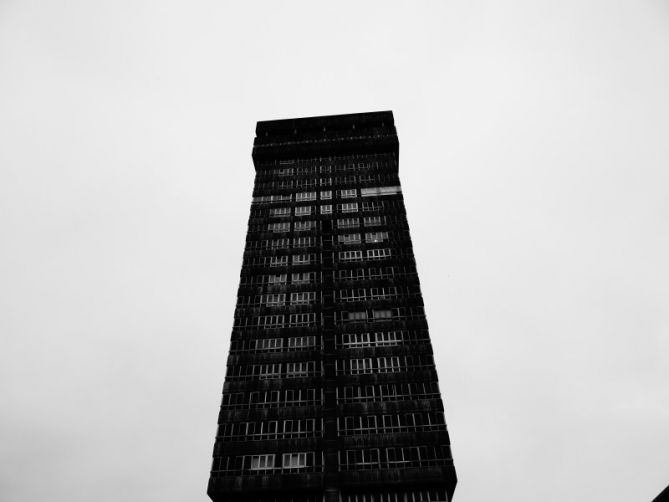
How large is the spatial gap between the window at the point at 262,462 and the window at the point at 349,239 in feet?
120

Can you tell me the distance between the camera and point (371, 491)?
53.0m

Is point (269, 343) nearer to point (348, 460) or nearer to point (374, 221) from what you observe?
point (348, 460)

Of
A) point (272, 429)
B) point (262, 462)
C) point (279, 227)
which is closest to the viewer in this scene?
point (262, 462)

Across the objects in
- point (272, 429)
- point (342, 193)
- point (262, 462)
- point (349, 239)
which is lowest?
point (262, 462)

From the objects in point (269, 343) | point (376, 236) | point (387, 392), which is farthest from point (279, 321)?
point (376, 236)

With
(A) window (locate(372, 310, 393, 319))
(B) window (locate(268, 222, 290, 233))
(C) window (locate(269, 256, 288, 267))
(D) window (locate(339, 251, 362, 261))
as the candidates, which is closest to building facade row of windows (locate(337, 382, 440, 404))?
(A) window (locate(372, 310, 393, 319))

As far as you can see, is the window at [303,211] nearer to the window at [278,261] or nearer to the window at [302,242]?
the window at [302,242]

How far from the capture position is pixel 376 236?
79.2 m

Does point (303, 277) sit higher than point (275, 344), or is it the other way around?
point (303, 277)

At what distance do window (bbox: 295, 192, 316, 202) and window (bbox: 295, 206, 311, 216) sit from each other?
2299 mm

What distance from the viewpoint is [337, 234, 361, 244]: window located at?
7881cm

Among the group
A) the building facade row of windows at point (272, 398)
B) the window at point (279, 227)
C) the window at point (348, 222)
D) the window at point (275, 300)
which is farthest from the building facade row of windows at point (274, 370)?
the window at point (348, 222)

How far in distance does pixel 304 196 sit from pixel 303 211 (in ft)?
14.1

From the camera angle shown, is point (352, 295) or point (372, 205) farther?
point (372, 205)
